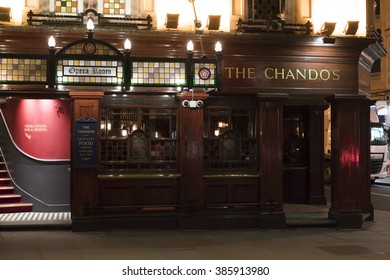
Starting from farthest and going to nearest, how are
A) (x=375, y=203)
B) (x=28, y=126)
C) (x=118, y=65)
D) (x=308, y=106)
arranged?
(x=375, y=203), (x=308, y=106), (x=28, y=126), (x=118, y=65)

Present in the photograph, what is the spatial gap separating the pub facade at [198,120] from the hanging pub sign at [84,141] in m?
0.02

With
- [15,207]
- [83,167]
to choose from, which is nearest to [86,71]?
[83,167]

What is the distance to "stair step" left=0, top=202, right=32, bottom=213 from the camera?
14727 mm

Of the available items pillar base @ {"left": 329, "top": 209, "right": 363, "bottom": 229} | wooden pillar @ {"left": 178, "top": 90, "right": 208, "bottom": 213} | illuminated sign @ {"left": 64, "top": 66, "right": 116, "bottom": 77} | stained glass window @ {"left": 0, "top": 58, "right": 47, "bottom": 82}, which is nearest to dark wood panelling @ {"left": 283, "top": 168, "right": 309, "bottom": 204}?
pillar base @ {"left": 329, "top": 209, "right": 363, "bottom": 229}

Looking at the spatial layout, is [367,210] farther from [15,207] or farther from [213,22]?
[15,207]

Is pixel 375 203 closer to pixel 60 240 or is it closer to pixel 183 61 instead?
pixel 183 61

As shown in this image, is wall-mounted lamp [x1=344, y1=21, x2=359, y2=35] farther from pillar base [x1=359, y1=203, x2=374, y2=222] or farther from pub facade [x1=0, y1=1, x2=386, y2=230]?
pillar base [x1=359, y1=203, x2=374, y2=222]

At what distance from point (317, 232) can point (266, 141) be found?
2.53 meters

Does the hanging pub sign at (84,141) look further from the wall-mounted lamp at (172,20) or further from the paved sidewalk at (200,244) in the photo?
the wall-mounted lamp at (172,20)

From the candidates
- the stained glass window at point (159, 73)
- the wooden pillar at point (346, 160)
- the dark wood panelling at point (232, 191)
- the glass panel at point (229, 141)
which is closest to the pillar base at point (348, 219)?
the wooden pillar at point (346, 160)

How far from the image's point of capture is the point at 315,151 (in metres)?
17.7

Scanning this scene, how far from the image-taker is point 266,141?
13609 millimetres

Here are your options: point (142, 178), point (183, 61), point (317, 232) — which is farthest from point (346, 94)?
point (142, 178)

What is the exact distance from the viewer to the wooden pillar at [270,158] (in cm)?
1359
